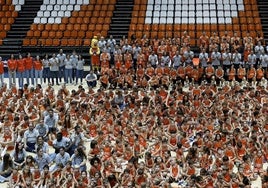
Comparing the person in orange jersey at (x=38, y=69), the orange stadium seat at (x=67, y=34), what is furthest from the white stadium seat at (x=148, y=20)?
the person in orange jersey at (x=38, y=69)

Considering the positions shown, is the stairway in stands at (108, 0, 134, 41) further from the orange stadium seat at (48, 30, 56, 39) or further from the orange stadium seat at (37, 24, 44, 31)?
the orange stadium seat at (37, 24, 44, 31)

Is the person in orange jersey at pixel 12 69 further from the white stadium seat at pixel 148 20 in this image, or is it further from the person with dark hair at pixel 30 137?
the white stadium seat at pixel 148 20

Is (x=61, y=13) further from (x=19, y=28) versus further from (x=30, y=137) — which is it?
(x=30, y=137)

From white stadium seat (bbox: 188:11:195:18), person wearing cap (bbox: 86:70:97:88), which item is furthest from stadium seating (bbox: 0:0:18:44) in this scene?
white stadium seat (bbox: 188:11:195:18)

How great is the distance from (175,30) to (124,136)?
36.2 ft

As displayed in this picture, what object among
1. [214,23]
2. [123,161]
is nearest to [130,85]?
[123,161]

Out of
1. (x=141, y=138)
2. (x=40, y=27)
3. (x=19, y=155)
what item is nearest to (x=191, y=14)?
(x=40, y=27)

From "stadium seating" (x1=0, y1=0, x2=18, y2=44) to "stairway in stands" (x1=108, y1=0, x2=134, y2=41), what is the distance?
4.74 m

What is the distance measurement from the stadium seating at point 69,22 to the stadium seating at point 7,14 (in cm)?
123

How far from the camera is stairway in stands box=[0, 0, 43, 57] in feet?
78.4

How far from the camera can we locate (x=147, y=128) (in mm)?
14250

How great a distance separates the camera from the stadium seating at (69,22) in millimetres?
23828

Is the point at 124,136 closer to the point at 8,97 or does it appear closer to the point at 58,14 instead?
the point at 8,97

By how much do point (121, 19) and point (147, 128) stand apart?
11.5m
